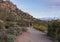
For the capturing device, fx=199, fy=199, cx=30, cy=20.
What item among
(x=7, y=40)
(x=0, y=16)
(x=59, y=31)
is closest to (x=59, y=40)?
(x=59, y=31)

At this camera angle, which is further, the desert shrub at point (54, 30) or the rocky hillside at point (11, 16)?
the rocky hillside at point (11, 16)

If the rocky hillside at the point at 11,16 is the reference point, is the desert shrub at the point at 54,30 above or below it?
below

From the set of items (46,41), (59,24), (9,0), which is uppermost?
(9,0)

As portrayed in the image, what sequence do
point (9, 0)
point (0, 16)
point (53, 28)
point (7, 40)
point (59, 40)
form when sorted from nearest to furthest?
point (7, 40) < point (59, 40) < point (53, 28) < point (0, 16) < point (9, 0)

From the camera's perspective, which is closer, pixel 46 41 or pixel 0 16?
pixel 46 41

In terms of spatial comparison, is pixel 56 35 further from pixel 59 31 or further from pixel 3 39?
pixel 3 39

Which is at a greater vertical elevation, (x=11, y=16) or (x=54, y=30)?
(x=11, y=16)

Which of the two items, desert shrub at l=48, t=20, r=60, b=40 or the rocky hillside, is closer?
desert shrub at l=48, t=20, r=60, b=40

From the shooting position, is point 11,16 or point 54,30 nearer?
point 54,30

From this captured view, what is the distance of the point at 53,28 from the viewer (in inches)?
→ 651

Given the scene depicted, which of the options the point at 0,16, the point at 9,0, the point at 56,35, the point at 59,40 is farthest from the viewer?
the point at 9,0

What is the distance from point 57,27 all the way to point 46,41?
2.35 meters

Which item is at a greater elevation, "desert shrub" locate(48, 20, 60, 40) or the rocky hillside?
the rocky hillside

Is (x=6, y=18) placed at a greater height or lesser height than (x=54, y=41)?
greater
